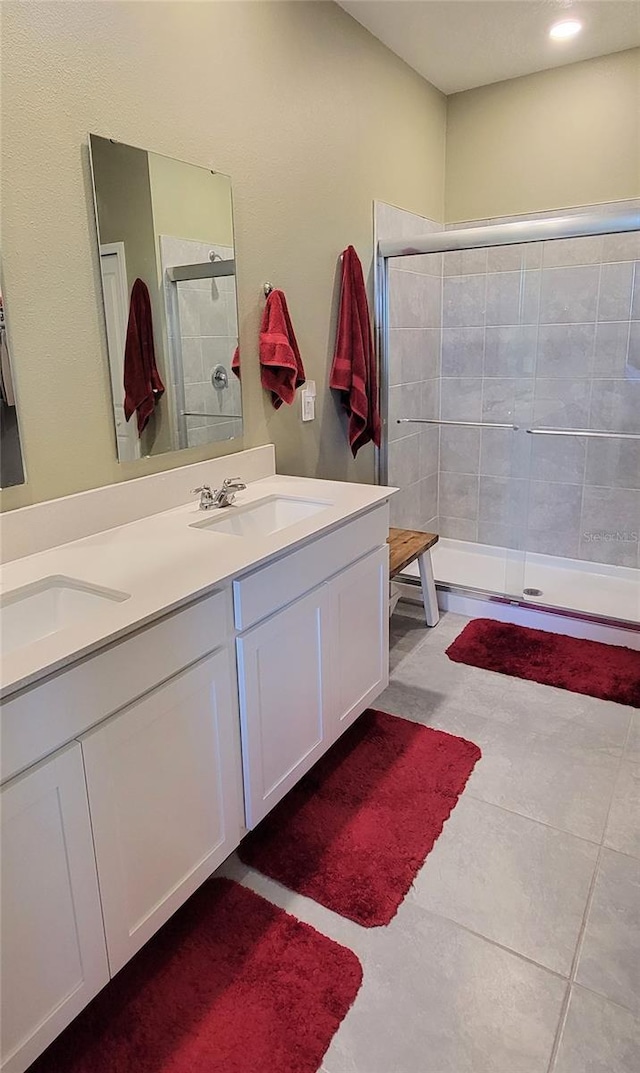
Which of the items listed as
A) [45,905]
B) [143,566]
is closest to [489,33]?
[143,566]

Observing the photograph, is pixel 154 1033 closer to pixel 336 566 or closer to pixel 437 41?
pixel 336 566

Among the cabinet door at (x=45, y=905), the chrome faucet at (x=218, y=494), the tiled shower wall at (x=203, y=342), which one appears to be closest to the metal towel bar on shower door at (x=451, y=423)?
the tiled shower wall at (x=203, y=342)

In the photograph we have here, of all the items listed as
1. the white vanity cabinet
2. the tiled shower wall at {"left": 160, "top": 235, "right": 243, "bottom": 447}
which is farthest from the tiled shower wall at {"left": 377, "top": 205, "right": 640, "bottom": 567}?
the white vanity cabinet

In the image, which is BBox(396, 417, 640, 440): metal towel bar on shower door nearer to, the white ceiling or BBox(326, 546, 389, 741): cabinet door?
BBox(326, 546, 389, 741): cabinet door

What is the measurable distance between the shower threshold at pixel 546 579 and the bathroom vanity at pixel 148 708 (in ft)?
4.40

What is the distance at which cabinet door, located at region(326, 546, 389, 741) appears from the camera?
1.92 meters

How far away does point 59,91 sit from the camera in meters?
1.54

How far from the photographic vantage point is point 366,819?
6.18ft

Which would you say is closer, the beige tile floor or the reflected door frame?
the beige tile floor

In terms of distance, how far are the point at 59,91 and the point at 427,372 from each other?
2.39 meters

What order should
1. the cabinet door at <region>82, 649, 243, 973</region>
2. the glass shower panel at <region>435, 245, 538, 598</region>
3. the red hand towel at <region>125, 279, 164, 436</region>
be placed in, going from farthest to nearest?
the glass shower panel at <region>435, 245, 538, 598</region> → the red hand towel at <region>125, 279, 164, 436</region> → the cabinet door at <region>82, 649, 243, 973</region>

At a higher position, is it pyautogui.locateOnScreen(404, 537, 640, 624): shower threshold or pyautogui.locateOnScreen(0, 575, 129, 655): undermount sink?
pyautogui.locateOnScreen(0, 575, 129, 655): undermount sink

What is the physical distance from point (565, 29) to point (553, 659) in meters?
2.57

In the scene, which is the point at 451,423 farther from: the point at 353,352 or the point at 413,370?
the point at 353,352
